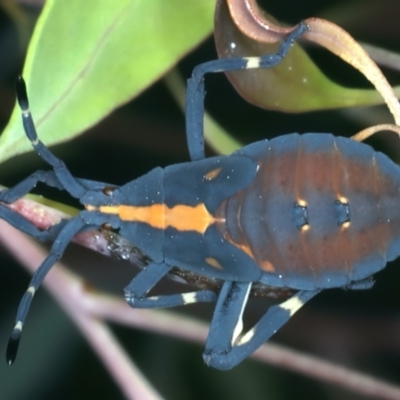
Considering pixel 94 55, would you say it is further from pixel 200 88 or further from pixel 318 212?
pixel 318 212

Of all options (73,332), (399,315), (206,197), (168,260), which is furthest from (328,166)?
(73,332)

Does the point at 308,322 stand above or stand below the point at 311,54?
below

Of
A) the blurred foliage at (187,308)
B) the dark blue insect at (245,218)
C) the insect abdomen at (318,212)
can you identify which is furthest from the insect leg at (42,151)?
the blurred foliage at (187,308)

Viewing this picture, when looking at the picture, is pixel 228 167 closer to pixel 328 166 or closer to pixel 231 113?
pixel 328 166

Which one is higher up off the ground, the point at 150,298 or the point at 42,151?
the point at 42,151

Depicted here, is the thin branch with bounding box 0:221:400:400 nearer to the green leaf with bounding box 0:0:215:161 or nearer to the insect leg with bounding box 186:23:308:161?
the green leaf with bounding box 0:0:215:161

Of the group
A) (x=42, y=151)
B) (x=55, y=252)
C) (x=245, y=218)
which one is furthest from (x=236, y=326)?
(x=42, y=151)

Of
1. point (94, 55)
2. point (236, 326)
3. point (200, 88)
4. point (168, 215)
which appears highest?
point (94, 55)
